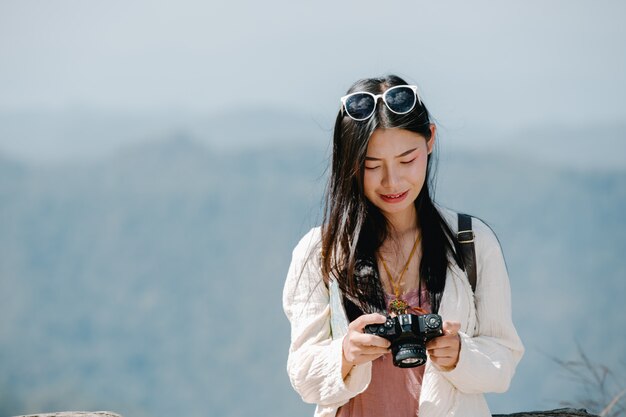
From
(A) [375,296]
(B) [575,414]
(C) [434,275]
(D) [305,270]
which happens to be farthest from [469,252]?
(B) [575,414]

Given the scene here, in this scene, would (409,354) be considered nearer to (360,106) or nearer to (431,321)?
(431,321)

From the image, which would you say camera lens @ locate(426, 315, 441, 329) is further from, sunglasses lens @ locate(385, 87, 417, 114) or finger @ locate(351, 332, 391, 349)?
sunglasses lens @ locate(385, 87, 417, 114)

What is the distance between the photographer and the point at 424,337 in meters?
1.47

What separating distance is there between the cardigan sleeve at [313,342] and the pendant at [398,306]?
11 cm

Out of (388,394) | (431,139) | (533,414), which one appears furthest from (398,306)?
(533,414)

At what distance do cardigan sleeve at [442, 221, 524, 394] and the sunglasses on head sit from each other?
272 millimetres

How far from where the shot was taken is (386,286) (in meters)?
1.69

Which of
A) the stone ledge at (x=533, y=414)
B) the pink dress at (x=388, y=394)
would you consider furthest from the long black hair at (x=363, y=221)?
the stone ledge at (x=533, y=414)

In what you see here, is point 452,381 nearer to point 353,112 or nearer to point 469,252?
point 469,252

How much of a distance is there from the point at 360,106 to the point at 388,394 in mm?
526

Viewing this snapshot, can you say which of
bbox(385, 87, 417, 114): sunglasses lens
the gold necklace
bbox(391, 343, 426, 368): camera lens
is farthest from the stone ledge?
bbox(385, 87, 417, 114): sunglasses lens

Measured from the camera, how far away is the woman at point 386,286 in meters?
1.57

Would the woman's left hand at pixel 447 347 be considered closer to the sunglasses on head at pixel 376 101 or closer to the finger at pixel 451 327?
the finger at pixel 451 327

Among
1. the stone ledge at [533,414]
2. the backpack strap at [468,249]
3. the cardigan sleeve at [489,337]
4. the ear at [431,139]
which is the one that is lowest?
the stone ledge at [533,414]
